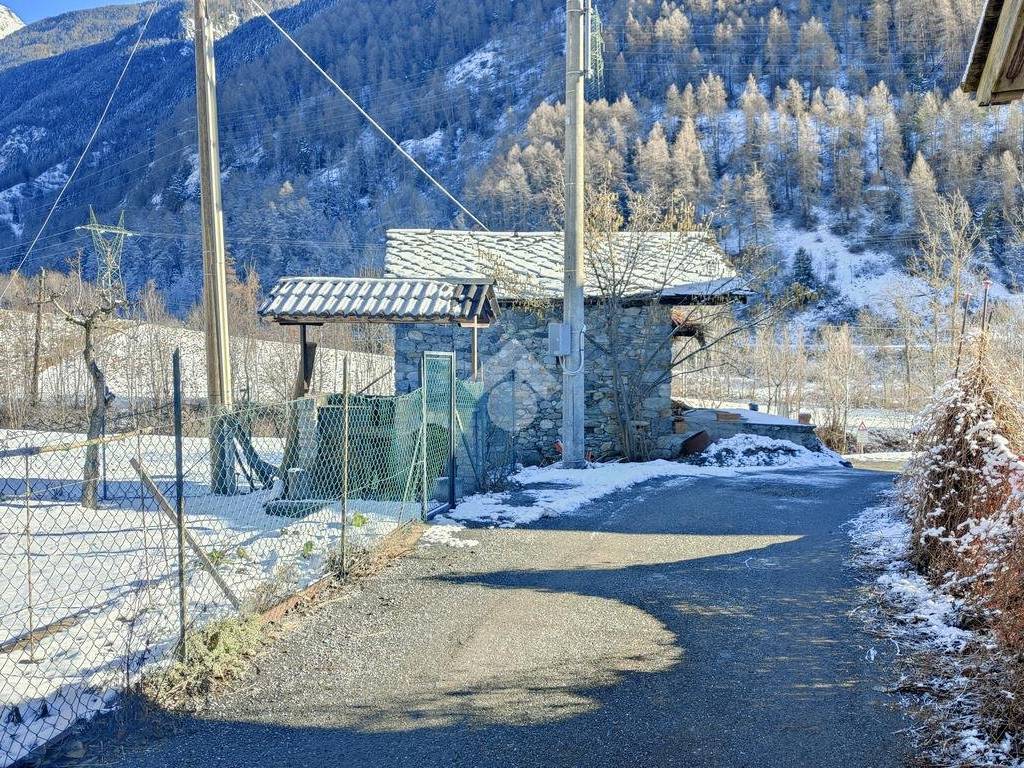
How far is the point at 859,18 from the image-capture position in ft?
385

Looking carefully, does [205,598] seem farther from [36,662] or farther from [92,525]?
[92,525]

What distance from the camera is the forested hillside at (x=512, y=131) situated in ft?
235

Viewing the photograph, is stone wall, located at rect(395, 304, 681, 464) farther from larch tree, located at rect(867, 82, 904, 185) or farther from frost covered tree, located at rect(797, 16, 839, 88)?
frost covered tree, located at rect(797, 16, 839, 88)

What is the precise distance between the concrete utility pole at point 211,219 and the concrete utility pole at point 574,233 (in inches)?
194

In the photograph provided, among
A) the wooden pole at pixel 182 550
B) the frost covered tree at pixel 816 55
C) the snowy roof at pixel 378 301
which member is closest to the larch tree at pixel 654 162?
the frost covered tree at pixel 816 55

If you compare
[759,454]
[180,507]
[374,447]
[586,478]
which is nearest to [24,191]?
[759,454]

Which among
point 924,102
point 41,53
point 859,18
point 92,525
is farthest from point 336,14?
point 92,525

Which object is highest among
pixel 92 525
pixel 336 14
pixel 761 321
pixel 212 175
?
pixel 336 14

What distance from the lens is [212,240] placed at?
10.1 meters

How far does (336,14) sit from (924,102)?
99718mm

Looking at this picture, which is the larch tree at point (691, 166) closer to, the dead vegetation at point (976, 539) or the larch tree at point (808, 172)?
the larch tree at point (808, 172)

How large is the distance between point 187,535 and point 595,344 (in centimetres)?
1084

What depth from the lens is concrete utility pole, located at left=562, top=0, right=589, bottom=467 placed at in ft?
40.4

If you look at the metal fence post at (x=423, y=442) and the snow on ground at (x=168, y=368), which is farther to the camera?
the snow on ground at (x=168, y=368)
